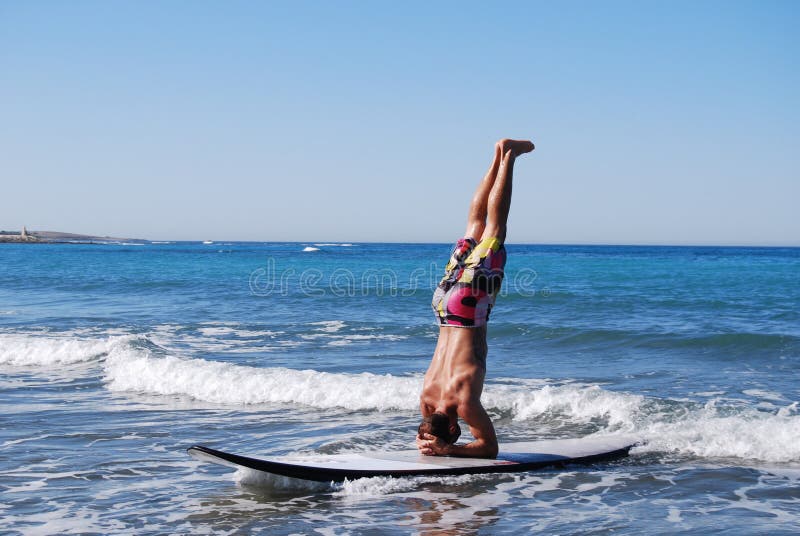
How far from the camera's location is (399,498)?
672 cm

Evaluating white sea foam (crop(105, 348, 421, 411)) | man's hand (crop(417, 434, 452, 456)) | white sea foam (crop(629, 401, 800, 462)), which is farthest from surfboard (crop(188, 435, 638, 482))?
white sea foam (crop(105, 348, 421, 411))

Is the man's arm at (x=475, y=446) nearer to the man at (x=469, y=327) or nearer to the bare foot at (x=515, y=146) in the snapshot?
the man at (x=469, y=327)

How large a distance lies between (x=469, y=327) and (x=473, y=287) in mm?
391

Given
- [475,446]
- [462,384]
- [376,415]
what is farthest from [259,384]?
[462,384]

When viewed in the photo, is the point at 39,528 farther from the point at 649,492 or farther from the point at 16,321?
the point at 16,321

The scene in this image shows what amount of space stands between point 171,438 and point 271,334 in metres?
9.89

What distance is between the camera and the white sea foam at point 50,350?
49.8ft

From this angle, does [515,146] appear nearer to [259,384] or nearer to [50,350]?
[259,384]

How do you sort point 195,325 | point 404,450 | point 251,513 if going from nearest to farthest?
point 251,513 → point 404,450 → point 195,325

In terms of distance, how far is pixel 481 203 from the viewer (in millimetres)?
7828

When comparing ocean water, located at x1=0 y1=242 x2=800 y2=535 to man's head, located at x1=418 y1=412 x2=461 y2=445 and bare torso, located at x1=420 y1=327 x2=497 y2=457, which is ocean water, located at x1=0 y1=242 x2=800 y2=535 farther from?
man's head, located at x1=418 y1=412 x2=461 y2=445

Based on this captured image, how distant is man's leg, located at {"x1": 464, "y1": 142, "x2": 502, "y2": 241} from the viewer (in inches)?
306

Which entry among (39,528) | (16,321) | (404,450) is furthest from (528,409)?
(16,321)

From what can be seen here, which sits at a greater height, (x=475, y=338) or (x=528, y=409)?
(x=475, y=338)
